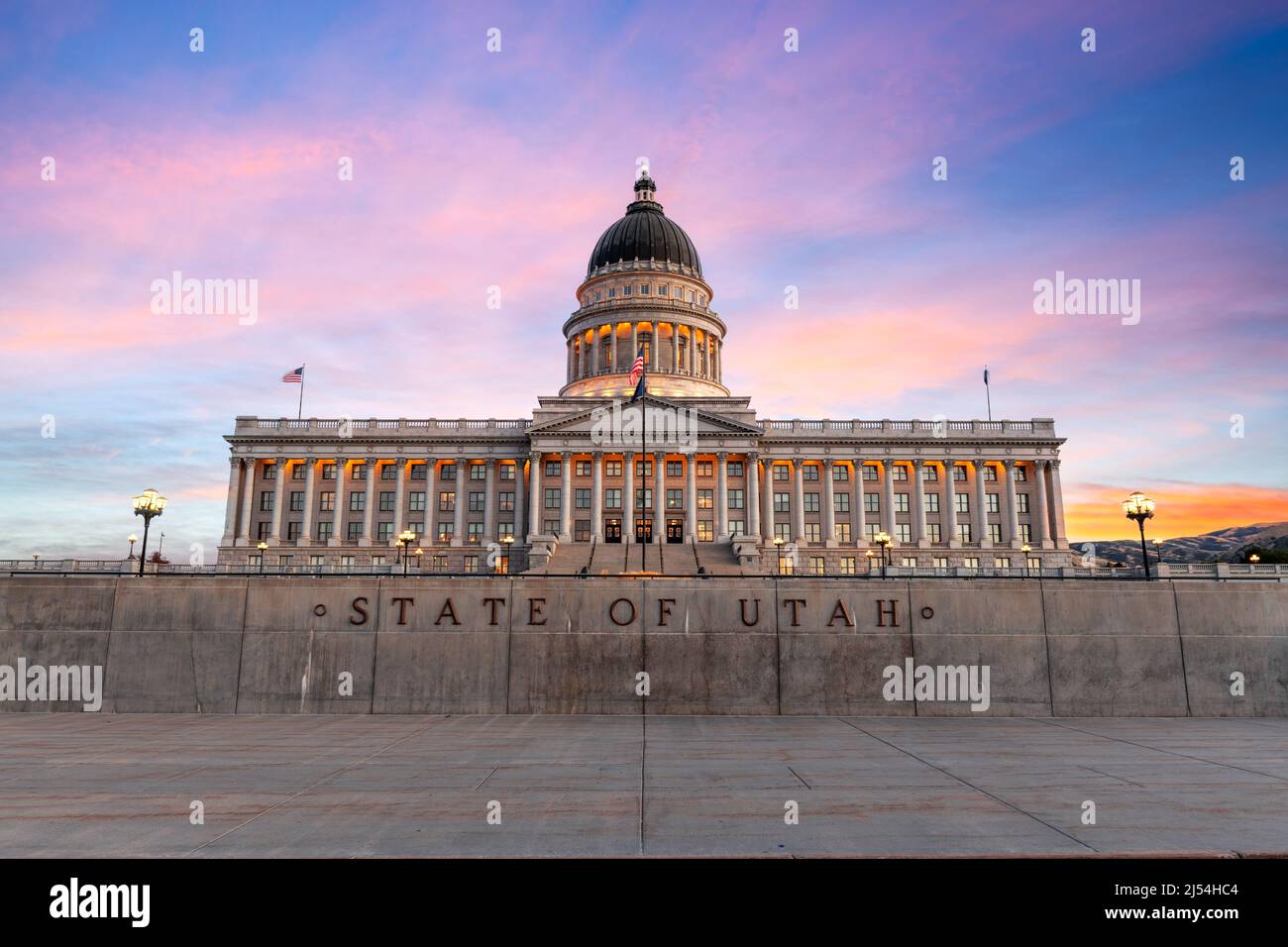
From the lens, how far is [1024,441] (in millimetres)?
86125

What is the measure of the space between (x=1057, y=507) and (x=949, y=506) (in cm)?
1239

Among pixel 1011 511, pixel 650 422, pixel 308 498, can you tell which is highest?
pixel 650 422

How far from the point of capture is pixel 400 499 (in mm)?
86062

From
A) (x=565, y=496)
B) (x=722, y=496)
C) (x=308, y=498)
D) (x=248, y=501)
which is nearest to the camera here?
(x=722, y=496)

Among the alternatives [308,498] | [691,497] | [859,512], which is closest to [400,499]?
[308,498]

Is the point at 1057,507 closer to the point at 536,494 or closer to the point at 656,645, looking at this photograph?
the point at 536,494

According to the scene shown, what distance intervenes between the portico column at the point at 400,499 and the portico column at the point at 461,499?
5583 mm

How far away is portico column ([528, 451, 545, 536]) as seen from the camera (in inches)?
3260

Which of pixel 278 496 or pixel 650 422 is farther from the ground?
pixel 650 422
